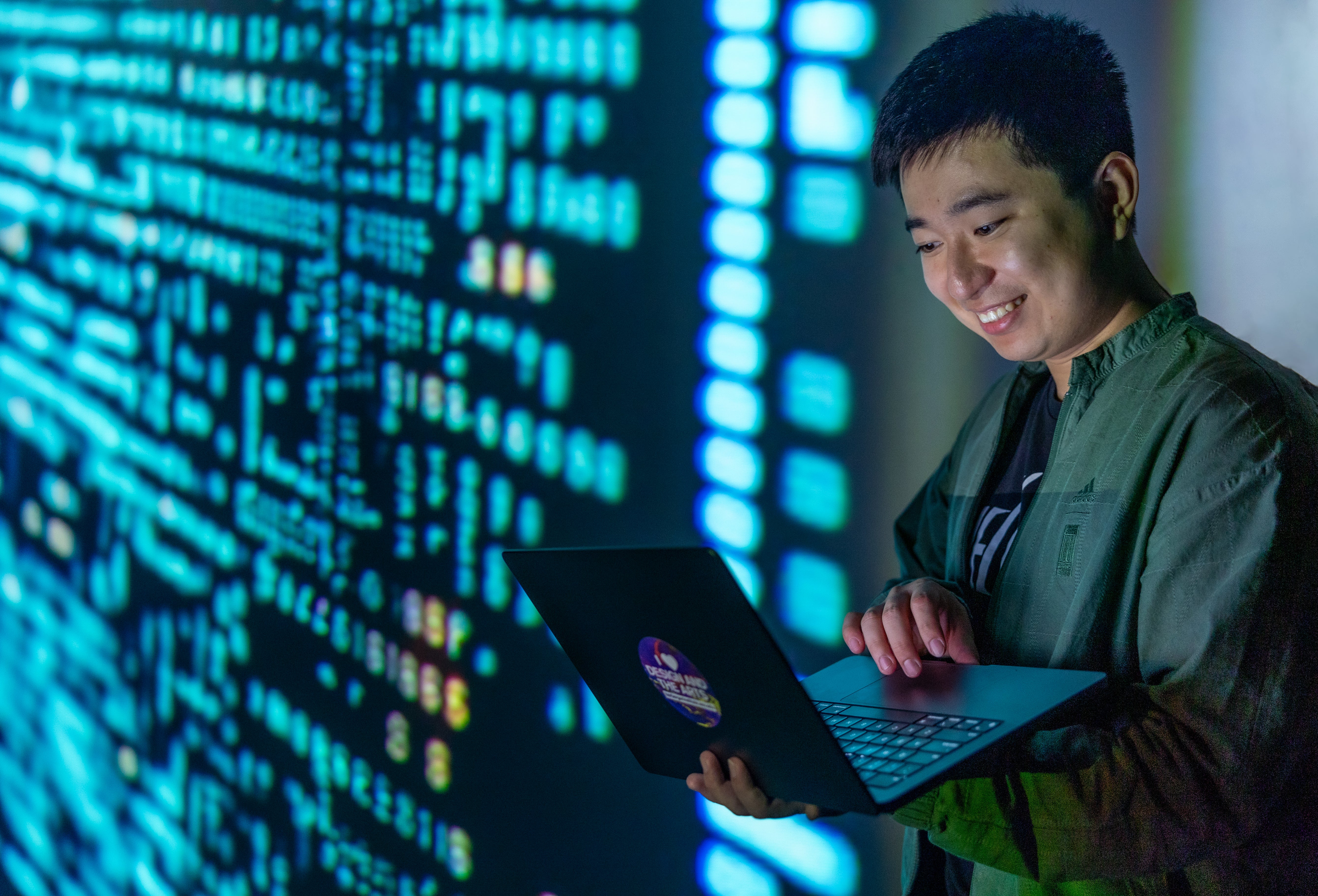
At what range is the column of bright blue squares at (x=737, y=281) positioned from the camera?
4.82ft

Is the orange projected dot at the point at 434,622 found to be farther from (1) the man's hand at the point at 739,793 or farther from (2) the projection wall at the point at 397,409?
(1) the man's hand at the point at 739,793

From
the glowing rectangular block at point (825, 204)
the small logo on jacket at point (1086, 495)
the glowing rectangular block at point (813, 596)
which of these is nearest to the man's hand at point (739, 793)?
the small logo on jacket at point (1086, 495)

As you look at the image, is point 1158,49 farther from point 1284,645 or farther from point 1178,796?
point 1178,796

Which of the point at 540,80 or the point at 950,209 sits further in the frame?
the point at 540,80

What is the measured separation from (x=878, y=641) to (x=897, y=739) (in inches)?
8.4

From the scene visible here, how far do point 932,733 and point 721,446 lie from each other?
863 millimetres

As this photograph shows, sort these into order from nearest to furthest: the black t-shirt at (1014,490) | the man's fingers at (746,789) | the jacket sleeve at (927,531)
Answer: the man's fingers at (746,789) → the black t-shirt at (1014,490) → the jacket sleeve at (927,531)

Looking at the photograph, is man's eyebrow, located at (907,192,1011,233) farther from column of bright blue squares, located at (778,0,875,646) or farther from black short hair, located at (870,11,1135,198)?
column of bright blue squares, located at (778,0,875,646)

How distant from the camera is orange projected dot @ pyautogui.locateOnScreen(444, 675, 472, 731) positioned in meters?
1.65

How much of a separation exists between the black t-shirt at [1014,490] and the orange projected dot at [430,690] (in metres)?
0.98

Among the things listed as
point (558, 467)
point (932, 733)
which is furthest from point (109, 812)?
point (932, 733)

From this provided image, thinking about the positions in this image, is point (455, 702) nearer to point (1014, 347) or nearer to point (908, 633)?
point (908, 633)

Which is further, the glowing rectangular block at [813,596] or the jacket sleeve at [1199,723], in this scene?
the glowing rectangular block at [813,596]

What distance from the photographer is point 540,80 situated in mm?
1602
